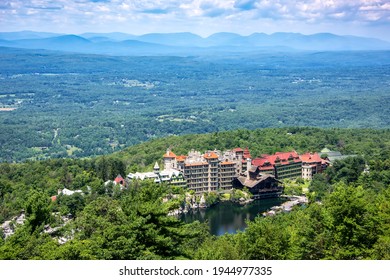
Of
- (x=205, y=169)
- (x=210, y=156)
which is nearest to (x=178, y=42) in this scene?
(x=210, y=156)

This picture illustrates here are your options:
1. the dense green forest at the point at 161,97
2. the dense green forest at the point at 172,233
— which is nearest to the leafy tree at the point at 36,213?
the dense green forest at the point at 172,233

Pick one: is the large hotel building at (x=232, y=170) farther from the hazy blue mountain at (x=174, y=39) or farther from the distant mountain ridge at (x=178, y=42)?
the hazy blue mountain at (x=174, y=39)

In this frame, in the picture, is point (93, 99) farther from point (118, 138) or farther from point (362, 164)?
point (362, 164)

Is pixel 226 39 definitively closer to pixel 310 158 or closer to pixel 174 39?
pixel 174 39

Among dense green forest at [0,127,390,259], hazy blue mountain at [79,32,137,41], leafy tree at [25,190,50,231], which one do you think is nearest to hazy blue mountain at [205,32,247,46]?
hazy blue mountain at [79,32,137,41]

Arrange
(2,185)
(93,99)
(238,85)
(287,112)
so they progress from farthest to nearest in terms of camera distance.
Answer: (238,85)
(93,99)
(287,112)
(2,185)

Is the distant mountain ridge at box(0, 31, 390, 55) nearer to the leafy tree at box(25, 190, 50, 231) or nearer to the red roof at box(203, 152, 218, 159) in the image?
the red roof at box(203, 152, 218, 159)

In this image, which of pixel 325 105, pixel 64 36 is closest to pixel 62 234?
pixel 325 105
